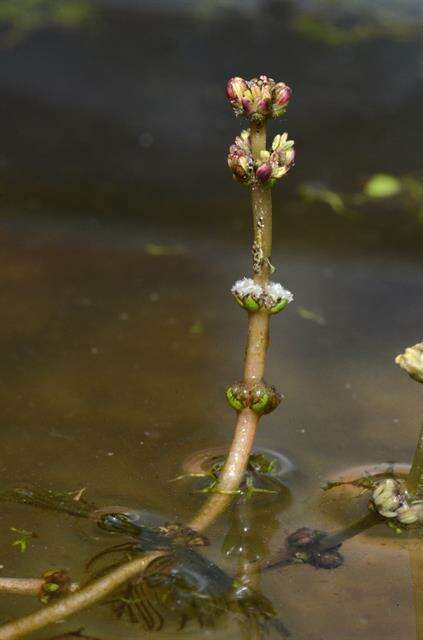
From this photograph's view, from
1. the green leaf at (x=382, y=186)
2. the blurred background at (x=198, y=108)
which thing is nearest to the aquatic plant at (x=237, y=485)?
the blurred background at (x=198, y=108)

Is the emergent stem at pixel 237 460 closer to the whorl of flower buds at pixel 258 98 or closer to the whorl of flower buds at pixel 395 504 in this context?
the whorl of flower buds at pixel 258 98

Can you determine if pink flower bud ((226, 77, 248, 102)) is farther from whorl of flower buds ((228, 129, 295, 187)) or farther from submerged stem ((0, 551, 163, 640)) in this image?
submerged stem ((0, 551, 163, 640))

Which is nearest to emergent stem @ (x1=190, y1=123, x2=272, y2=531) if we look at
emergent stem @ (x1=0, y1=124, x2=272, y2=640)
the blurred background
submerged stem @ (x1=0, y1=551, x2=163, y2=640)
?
emergent stem @ (x1=0, y1=124, x2=272, y2=640)

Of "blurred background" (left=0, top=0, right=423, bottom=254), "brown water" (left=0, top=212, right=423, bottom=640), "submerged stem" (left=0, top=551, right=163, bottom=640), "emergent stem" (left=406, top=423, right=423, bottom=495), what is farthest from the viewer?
"blurred background" (left=0, top=0, right=423, bottom=254)

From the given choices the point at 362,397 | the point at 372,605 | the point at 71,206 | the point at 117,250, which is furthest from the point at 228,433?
the point at 71,206

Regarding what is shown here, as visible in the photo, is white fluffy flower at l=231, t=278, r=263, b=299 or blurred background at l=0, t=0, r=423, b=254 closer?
white fluffy flower at l=231, t=278, r=263, b=299

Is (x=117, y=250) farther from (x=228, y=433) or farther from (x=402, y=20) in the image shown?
(x=402, y=20)
